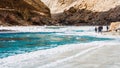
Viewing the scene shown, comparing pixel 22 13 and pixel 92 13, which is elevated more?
pixel 22 13

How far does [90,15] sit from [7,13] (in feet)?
243

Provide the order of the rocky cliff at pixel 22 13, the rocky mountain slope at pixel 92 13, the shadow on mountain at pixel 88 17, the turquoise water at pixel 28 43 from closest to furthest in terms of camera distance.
→ 1. the turquoise water at pixel 28 43
2. the rocky cliff at pixel 22 13
3. the shadow on mountain at pixel 88 17
4. the rocky mountain slope at pixel 92 13

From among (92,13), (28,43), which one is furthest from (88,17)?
(28,43)

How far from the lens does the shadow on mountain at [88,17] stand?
527 ft

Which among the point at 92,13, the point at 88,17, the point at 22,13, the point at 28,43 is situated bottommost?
the point at 28,43

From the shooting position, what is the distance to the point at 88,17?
574 ft

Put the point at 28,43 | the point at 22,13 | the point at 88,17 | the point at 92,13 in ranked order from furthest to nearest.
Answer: the point at 92,13, the point at 88,17, the point at 22,13, the point at 28,43

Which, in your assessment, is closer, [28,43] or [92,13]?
[28,43]

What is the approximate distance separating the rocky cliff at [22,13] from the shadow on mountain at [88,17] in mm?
27263

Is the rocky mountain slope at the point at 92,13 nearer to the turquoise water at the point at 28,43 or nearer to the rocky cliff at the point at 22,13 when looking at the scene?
the rocky cliff at the point at 22,13

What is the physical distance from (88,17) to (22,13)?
63.9 metres

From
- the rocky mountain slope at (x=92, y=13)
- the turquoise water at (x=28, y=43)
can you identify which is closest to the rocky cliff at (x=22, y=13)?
the rocky mountain slope at (x=92, y=13)

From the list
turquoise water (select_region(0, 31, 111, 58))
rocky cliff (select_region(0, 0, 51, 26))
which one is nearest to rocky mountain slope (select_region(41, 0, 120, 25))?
rocky cliff (select_region(0, 0, 51, 26))

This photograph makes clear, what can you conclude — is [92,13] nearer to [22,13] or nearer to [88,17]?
[88,17]
